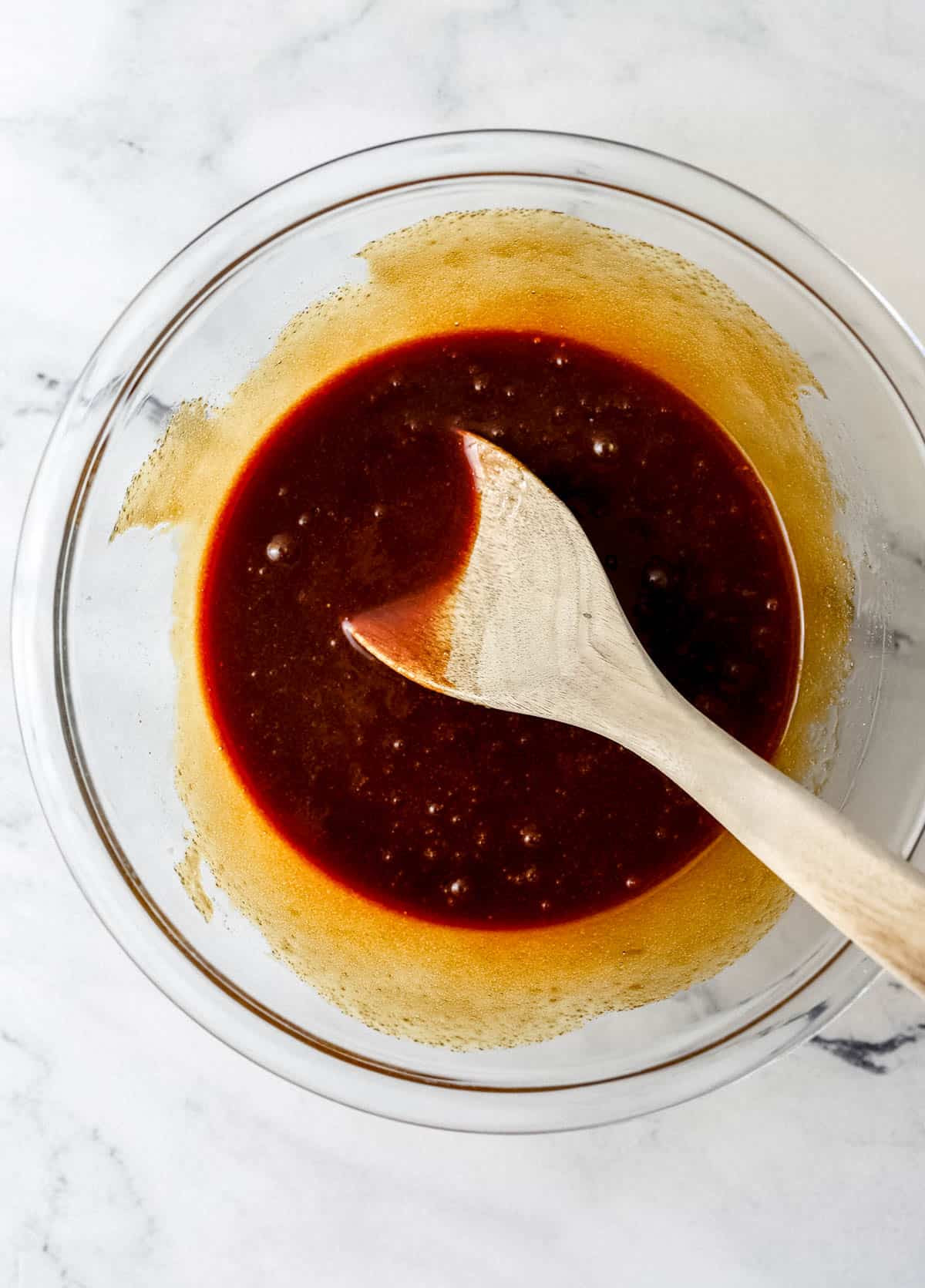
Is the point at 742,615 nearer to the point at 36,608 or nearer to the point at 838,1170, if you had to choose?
the point at 838,1170

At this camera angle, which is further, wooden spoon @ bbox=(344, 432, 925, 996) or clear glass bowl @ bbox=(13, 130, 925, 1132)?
clear glass bowl @ bbox=(13, 130, 925, 1132)

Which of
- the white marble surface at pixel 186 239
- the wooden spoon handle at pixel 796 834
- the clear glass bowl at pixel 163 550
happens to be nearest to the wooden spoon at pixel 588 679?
the wooden spoon handle at pixel 796 834

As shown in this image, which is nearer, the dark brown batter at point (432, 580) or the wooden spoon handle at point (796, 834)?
the wooden spoon handle at point (796, 834)

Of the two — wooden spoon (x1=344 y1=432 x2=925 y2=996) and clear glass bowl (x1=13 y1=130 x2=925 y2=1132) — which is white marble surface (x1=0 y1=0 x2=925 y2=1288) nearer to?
clear glass bowl (x1=13 y1=130 x2=925 y2=1132)

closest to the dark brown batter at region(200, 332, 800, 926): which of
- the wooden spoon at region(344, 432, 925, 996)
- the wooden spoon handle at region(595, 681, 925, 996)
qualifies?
the wooden spoon at region(344, 432, 925, 996)

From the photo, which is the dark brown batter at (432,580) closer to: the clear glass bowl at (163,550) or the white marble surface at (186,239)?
the clear glass bowl at (163,550)

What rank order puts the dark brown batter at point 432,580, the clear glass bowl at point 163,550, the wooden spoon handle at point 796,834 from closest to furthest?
the wooden spoon handle at point 796,834
the clear glass bowl at point 163,550
the dark brown batter at point 432,580

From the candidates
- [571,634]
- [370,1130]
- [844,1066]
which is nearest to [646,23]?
[571,634]
